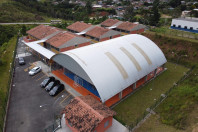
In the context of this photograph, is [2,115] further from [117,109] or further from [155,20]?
[155,20]

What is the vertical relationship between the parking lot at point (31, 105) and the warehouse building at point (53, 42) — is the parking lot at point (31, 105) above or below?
below

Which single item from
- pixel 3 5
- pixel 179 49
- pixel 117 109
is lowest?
pixel 117 109

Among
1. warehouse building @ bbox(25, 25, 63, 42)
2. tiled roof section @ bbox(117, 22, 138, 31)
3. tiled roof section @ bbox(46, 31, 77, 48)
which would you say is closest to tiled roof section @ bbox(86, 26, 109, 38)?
tiled roof section @ bbox(117, 22, 138, 31)

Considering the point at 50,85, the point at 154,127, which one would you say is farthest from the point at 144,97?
the point at 50,85

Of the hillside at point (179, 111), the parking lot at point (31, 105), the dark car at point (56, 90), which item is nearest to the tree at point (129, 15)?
the hillside at point (179, 111)

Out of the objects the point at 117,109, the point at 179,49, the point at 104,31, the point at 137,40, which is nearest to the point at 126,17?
the point at 104,31

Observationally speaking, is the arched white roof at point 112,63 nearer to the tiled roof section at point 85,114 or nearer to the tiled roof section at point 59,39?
the tiled roof section at point 85,114
